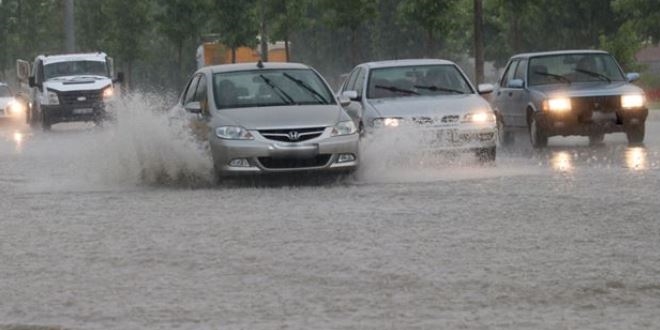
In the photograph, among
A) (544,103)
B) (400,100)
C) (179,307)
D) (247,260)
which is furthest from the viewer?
(544,103)

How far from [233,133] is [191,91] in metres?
2.81

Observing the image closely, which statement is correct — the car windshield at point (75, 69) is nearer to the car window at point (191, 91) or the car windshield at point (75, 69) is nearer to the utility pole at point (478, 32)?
the utility pole at point (478, 32)

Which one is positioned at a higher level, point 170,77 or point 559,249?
point 559,249

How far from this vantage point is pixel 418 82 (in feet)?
74.1

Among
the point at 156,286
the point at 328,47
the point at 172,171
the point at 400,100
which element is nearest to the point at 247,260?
the point at 156,286

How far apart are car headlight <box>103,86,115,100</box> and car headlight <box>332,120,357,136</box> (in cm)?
2470

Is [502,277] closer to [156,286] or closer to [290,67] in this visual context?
[156,286]

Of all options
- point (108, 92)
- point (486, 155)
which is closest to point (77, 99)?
point (108, 92)

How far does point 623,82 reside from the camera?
2619cm

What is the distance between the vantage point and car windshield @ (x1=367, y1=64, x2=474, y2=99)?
2231cm

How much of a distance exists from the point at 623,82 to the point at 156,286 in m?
17.3

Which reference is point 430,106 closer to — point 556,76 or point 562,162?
point 562,162

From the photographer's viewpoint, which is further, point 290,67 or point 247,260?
point 290,67

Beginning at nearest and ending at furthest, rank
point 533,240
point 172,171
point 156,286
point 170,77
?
point 156,286 < point 533,240 < point 172,171 < point 170,77
